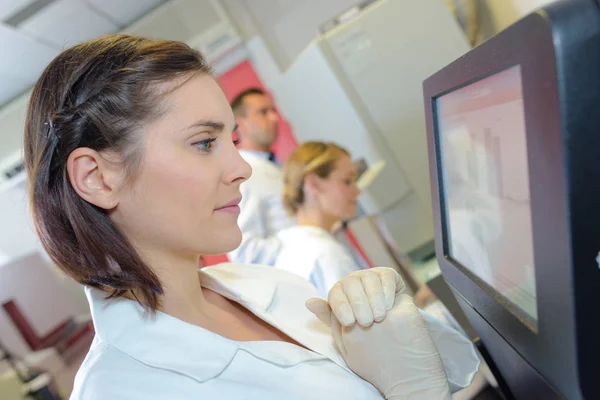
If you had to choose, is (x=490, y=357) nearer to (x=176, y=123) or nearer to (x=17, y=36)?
(x=176, y=123)

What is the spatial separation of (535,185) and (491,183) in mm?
136

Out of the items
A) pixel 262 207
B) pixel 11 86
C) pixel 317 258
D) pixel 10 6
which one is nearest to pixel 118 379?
pixel 317 258

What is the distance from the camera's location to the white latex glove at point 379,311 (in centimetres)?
67

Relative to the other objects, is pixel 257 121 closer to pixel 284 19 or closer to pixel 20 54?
pixel 284 19

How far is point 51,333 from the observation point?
157 inches

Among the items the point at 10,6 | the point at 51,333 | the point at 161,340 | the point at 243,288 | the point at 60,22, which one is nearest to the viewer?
the point at 161,340

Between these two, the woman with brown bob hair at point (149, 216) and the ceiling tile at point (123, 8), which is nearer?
the woman with brown bob hair at point (149, 216)

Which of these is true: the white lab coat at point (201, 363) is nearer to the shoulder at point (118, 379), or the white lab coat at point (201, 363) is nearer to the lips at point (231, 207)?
the shoulder at point (118, 379)

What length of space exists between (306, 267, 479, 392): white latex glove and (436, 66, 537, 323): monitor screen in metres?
0.12

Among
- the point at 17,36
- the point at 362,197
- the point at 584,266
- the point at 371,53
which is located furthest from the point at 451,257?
the point at 17,36

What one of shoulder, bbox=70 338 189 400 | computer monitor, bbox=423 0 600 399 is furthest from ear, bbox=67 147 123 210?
computer monitor, bbox=423 0 600 399

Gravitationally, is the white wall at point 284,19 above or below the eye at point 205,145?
above

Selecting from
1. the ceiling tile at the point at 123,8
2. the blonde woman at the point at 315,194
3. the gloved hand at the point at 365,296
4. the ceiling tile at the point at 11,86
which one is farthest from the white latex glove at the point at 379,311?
the ceiling tile at the point at 123,8

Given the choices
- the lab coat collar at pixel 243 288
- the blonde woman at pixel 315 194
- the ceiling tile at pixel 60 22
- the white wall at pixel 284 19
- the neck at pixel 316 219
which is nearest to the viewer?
the lab coat collar at pixel 243 288
